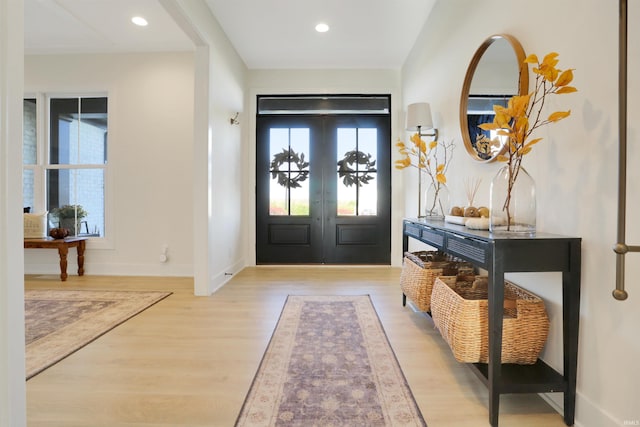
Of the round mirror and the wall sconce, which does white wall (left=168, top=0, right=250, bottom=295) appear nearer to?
the wall sconce

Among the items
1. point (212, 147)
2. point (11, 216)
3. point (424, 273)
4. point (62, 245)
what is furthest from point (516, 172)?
point (62, 245)

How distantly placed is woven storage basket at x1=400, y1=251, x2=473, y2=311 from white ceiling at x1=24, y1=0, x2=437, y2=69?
2541 mm

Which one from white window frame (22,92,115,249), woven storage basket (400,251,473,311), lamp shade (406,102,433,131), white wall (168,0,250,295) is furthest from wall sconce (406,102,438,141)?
white window frame (22,92,115,249)

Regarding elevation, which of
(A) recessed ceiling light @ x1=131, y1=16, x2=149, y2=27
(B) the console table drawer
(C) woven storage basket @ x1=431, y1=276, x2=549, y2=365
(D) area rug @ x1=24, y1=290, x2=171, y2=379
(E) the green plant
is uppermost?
(A) recessed ceiling light @ x1=131, y1=16, x2=149, y2=27

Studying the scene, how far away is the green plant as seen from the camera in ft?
14.4

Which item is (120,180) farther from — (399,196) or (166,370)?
(399,196)

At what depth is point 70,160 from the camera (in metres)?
4.45

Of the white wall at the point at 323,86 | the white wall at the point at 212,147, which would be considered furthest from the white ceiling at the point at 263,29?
the white wall at the point at 212,147

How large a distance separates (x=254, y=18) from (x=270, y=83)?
52.5 inches

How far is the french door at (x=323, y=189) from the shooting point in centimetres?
492

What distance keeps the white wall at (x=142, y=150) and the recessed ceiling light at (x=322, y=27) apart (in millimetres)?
1701

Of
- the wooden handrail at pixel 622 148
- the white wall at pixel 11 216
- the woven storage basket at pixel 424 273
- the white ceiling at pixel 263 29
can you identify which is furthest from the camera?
the white ceiling at pixel 263 29

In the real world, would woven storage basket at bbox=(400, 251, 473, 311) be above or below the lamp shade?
below

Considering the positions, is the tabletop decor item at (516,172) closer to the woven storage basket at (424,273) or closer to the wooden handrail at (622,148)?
the wooden handrail at (622,148)
